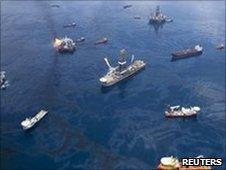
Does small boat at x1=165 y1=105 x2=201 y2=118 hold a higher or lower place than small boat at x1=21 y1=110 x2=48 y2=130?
lower

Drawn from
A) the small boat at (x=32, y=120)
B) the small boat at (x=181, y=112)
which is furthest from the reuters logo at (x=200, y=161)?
the small boat at (x=32, y=120)

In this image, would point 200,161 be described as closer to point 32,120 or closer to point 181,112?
point 181,112

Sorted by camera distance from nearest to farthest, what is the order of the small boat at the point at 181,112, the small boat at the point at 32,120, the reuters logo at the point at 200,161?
the reuters logo at the point at 200,161 < the small boat at the point at 32,120 < the small boat at the point at 181,112

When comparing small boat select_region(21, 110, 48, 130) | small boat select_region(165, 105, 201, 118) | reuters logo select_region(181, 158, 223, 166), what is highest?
reuters logo select_region(181, 158, 223, 166)

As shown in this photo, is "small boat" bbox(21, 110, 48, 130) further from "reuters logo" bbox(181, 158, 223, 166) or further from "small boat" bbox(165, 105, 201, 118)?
"reuters logo" bbox(181, 158, 223, 166)

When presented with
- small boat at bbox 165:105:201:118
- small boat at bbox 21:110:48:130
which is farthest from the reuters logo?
small boat at bbox 21:110:48:130

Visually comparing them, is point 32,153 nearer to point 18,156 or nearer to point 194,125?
point 18,156

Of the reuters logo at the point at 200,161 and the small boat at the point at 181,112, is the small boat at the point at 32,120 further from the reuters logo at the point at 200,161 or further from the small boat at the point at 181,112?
the reuters logo at the point at 200,161

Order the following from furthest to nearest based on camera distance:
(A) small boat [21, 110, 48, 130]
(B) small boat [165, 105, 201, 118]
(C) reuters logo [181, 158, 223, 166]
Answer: (B) small boat [165, 105, 201, 118] → (A) small boat [21, 110, 48, 130] → (C) reuters logo [181, 158, 223, 166]

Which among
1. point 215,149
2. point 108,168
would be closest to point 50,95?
point 108,168
